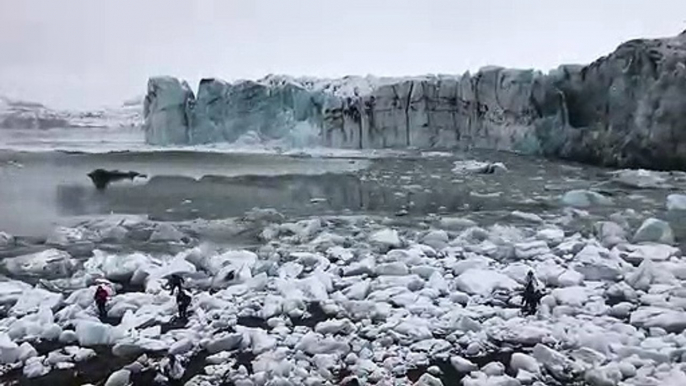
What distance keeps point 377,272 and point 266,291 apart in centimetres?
50

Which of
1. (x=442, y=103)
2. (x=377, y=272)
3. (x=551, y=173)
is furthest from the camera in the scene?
(x=442, y=103)

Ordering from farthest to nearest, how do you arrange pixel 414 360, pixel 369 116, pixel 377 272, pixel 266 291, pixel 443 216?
pixel 369 116, pixel 443 216, pixel 377 272, pixel 266 291, pixel 414 360

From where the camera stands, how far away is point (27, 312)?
199 cm

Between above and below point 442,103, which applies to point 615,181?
below

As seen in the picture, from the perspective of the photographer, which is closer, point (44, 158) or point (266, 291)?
point (266, 291)

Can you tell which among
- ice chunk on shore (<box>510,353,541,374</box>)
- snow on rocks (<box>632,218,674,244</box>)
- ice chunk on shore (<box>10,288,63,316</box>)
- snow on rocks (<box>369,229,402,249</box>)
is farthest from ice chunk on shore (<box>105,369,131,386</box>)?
snow on rocks (<box>632,218,674,244</box>)

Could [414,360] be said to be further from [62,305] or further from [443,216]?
[443,216]

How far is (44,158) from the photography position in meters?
8.22

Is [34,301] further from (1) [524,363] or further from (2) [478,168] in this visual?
(2) [478,168]

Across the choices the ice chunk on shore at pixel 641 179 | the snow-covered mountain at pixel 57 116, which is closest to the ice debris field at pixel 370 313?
the ice chunk on shore at pixel 641 179

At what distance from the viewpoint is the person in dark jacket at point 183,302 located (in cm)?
196

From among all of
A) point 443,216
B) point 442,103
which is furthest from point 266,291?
point 442,103

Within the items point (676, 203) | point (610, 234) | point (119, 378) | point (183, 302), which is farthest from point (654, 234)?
point (119, 378)

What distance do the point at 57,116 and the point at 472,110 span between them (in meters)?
6.19
